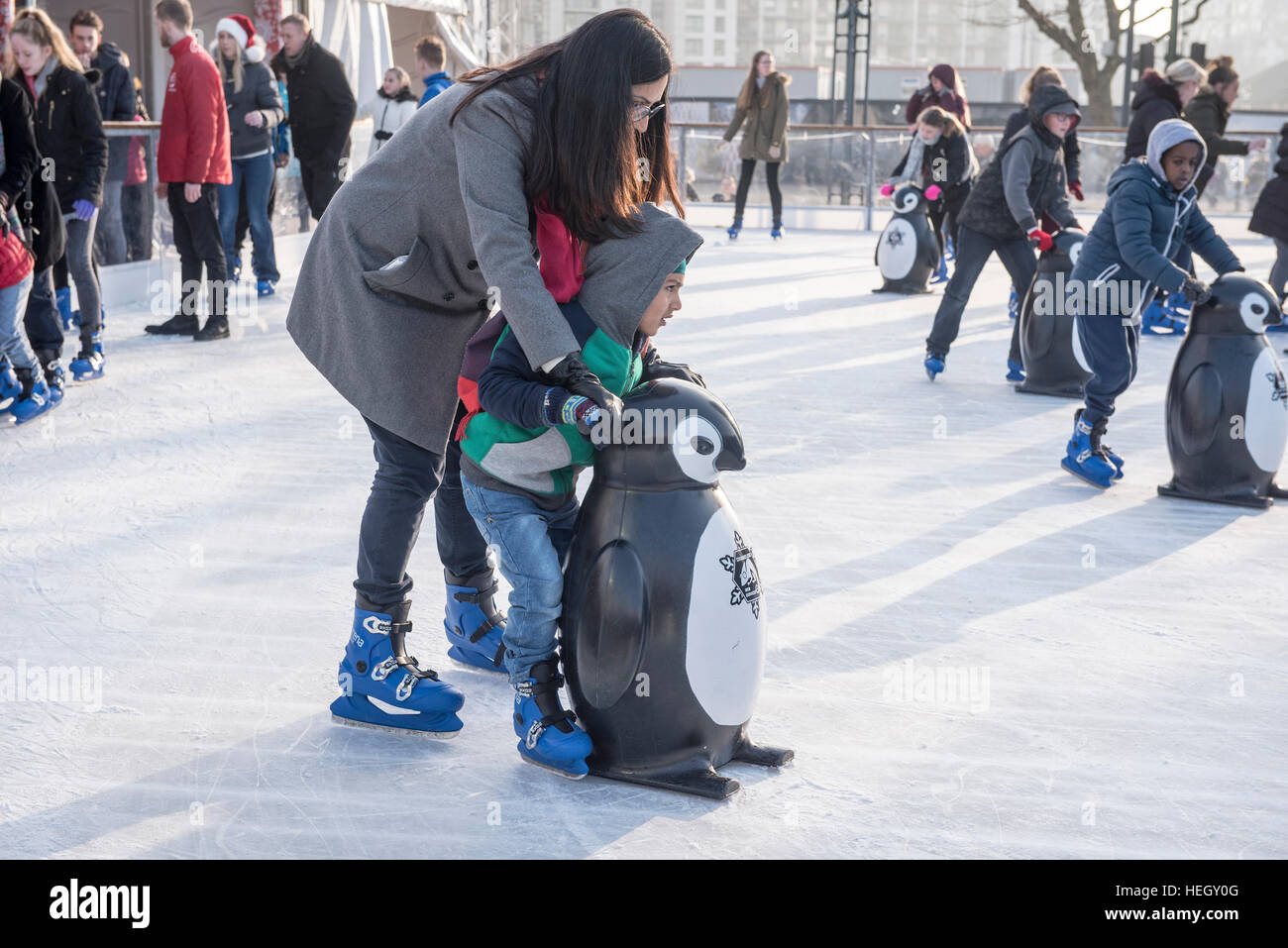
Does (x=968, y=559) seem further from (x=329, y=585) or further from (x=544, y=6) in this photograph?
(x=544, y=6)

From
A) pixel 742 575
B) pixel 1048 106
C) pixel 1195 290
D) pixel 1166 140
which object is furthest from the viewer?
pixel 1048 106

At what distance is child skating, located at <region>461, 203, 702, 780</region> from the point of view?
257cm

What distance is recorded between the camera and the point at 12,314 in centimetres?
550

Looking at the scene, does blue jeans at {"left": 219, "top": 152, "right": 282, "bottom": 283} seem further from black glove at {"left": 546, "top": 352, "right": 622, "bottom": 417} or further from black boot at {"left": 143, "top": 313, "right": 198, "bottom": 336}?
black glove at {"left": 546, "top": 352, "right": 622, "bottom": 417}

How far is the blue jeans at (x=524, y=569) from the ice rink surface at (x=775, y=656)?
0.87 ft

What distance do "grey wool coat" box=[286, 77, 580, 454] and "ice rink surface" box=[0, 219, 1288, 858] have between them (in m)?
0.77

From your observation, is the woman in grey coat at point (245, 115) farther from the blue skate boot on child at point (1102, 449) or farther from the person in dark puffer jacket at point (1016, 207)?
the blue skate boot on child at point (1102, 449)

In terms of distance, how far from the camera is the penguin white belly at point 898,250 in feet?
34.9

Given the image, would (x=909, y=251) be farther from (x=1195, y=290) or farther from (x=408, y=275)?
(x=408, y=275)

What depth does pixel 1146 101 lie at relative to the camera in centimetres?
884

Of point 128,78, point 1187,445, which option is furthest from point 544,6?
point 1187,445

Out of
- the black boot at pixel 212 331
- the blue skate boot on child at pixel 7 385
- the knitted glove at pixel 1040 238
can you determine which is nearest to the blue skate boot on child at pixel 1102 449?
the knitted glove at pixel 1040 238

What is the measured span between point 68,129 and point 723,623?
17.0ft

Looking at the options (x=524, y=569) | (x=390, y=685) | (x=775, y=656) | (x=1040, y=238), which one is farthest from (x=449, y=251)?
(x=1040, y=238)
